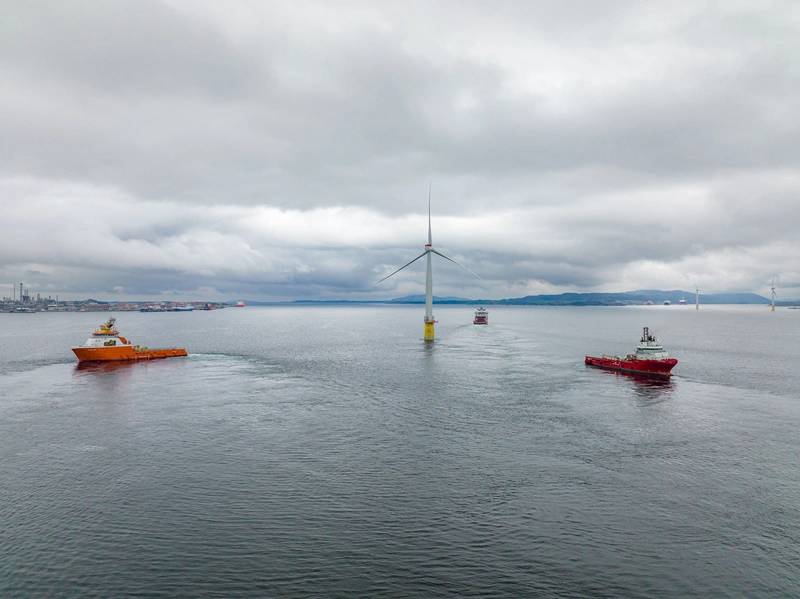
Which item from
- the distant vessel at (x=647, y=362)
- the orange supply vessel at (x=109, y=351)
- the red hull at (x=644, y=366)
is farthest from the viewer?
the orange supply vessel at (x=109, y=351)

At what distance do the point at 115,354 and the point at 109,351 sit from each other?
196 cm

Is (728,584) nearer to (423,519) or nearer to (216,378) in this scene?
(423,519)

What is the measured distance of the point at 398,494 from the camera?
5109 centimetres

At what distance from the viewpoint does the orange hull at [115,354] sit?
15038 cm

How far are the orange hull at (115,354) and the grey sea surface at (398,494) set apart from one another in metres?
50.5

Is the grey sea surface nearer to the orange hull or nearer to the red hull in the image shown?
the red hull

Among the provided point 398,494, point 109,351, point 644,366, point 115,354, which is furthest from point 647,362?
point 109,351

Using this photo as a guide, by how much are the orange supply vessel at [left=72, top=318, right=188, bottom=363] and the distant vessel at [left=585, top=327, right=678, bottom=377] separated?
14101 centimetres

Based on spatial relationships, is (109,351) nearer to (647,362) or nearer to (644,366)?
(644,366)

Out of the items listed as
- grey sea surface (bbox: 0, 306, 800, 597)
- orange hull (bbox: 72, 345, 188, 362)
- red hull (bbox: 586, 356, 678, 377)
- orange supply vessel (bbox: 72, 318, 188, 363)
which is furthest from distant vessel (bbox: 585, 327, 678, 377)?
orange supply vessel (bbox: 72, 318, 188, 363)

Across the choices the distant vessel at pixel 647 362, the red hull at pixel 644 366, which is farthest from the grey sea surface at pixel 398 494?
the distant vessel at pixel 647 362

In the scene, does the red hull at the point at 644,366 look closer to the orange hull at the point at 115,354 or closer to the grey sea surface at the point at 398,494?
the grey sea surface at the point at 398,494

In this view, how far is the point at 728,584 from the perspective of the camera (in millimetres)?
36250

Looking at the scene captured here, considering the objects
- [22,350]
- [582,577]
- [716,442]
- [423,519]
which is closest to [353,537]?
[423,519]
